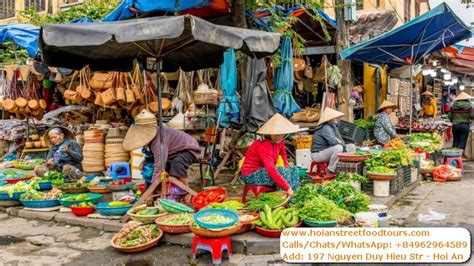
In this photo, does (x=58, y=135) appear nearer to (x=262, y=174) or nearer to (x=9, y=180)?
(x=9, y=180)

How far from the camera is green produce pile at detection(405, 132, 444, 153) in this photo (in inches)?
424

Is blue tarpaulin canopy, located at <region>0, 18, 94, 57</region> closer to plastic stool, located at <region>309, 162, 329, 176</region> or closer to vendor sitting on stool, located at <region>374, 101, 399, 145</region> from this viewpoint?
plastic stool, located at <region>309, 162, 329, 176</region>

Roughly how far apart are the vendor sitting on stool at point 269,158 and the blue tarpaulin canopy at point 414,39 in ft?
18.0

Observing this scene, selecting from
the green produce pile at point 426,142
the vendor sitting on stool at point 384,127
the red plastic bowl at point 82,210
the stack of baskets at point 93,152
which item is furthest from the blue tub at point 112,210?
the green produce pile at point 426,142

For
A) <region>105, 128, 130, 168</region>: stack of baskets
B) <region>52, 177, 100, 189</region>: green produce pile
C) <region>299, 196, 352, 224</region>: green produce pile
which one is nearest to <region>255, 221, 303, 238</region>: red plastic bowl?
<region>299, 196, 352, 224</region>: green produce pile

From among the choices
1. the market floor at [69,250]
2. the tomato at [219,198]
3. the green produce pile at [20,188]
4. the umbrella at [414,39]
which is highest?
the umbrella at [414,39]

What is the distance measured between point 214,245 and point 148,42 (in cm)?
306

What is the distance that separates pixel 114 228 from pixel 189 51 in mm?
3002

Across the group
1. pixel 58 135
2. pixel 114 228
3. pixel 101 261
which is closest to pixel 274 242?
pixel 101 261

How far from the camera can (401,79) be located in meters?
16.7

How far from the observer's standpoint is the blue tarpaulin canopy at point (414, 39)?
1036cm

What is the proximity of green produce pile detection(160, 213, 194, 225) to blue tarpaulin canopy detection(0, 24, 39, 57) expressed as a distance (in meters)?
6.75

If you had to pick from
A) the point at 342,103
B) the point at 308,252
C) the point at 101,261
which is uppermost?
the point at 342,103

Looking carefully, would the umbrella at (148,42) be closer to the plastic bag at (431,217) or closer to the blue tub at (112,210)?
the blue tub at (112,210)
